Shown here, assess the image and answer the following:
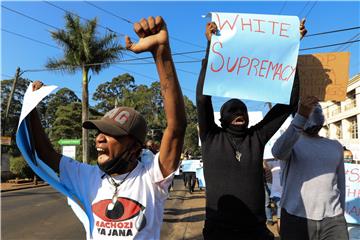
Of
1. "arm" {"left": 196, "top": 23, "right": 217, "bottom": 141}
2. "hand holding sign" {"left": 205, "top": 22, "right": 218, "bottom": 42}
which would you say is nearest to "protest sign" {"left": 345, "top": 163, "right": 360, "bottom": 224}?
"arm" {"left": 196, "top": 23, "right": 217, "bottom": 141}

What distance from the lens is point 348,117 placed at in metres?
44.0

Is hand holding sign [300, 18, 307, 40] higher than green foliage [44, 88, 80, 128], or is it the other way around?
green foliage [44, 88, 80, 128]

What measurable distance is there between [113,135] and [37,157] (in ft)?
1.67

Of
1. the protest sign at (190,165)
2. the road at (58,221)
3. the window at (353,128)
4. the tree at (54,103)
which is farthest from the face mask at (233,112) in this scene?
the tree at (54,103)

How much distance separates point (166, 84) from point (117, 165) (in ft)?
1.51

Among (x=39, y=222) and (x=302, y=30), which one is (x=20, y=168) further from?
(x=302, y=30)

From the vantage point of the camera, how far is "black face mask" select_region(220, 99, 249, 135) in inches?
113

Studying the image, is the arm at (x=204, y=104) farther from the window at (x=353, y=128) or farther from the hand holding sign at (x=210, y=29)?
the window at (x=353, y=128)

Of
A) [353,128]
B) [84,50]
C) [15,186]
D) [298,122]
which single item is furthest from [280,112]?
[353,128]

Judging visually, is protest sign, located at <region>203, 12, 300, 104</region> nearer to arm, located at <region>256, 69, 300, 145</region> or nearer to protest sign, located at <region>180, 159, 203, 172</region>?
arm, located at <region>256, 69, 300, 145</region>

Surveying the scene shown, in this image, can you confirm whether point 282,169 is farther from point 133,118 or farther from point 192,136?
point 192,136

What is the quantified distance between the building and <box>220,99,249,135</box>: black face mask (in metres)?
36.0

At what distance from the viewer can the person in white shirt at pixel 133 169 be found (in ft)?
6.03

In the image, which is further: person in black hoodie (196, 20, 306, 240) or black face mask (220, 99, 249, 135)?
black face mask (220, 99, 249, 135)
